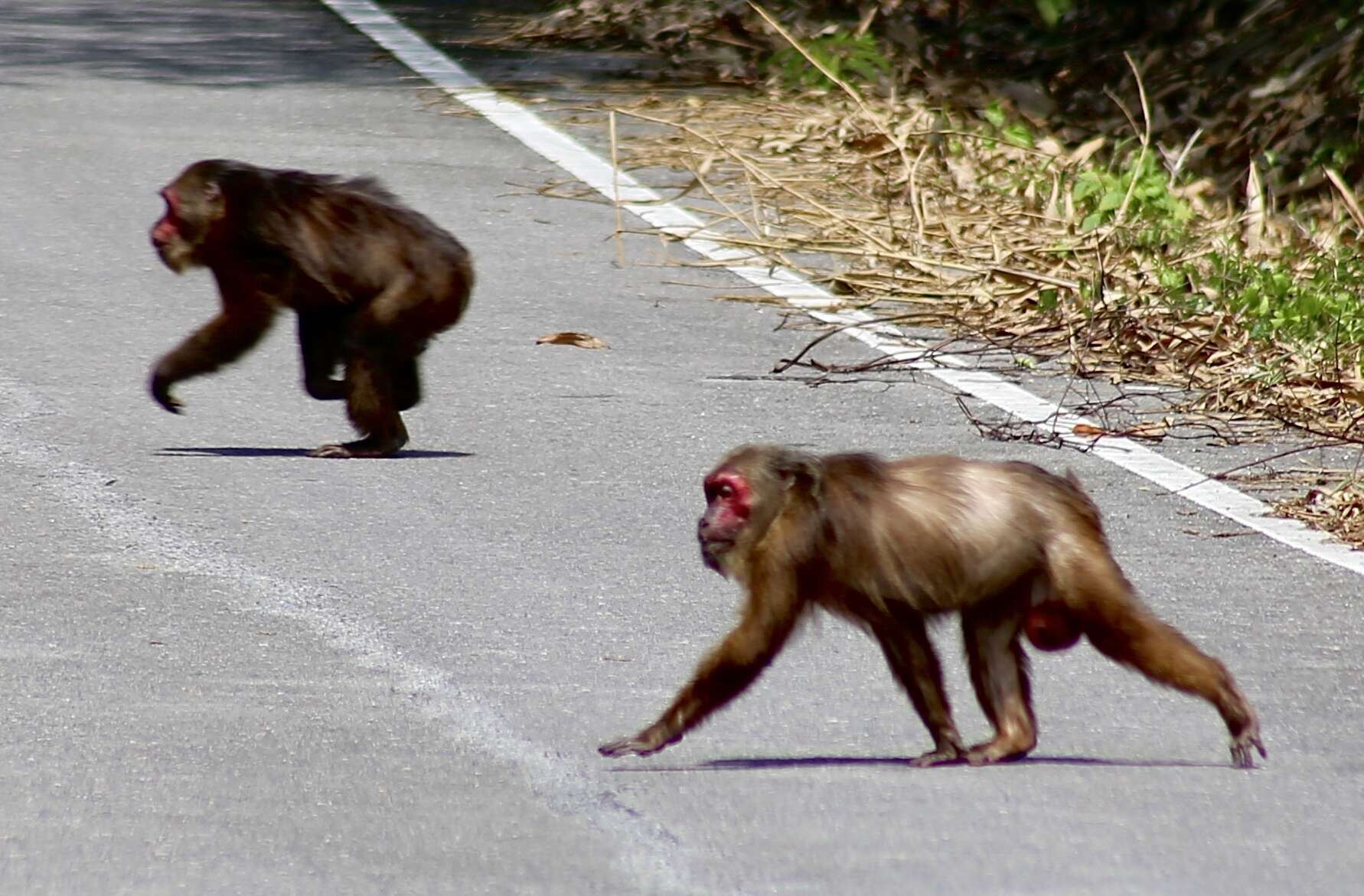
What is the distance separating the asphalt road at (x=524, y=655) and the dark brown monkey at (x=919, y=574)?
17cm

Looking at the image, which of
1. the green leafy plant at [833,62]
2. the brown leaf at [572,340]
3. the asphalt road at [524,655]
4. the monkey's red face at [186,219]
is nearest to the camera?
the asphalt road at [524,655]

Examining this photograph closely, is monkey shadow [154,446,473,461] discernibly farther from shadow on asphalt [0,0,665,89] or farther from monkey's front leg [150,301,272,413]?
shadow on asphalt [0,0,665,89]

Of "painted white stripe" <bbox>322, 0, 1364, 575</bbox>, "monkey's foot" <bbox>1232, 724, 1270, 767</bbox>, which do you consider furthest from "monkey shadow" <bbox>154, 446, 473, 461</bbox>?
"monkey's foot" <bbox>1232, 724, 1270, 767</bbox>

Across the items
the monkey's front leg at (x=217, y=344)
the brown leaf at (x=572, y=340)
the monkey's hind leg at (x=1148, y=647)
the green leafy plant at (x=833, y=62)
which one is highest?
the monkey's hind leg at (x=1148, y=647)

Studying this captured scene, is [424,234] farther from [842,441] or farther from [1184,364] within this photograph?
[1184,364]

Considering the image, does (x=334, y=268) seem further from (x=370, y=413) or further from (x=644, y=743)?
(x=644, y=743)

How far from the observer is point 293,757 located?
205 inches

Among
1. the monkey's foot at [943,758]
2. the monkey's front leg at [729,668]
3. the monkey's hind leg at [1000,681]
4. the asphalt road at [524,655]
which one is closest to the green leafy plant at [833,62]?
the asphalt road at [524,655]

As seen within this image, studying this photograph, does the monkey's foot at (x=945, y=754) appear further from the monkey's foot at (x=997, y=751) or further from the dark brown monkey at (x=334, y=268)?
the dark brown monkey at (x=334, y=268)

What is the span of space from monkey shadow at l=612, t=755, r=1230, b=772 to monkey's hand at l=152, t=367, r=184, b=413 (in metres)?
3.77

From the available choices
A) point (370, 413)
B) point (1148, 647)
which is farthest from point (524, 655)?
point (370, 413)

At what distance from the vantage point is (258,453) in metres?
8.30

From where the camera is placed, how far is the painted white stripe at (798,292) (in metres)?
7.75

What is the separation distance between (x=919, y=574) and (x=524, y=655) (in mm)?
1283
